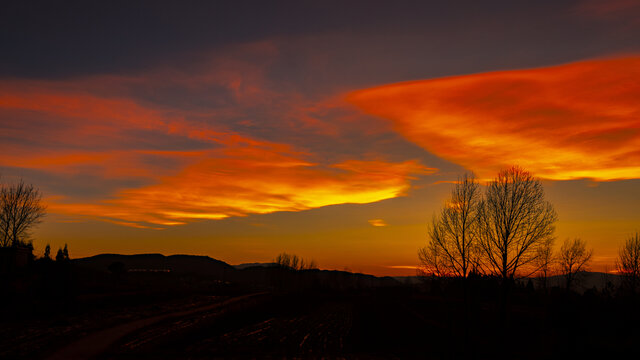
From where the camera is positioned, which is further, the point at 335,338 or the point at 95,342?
the point at 335,338

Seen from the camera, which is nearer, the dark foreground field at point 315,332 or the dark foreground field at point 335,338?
the dark foreground field at point 335,338

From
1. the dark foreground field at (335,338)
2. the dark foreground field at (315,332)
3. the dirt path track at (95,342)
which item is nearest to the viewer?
the dark foreground field at (335,338)

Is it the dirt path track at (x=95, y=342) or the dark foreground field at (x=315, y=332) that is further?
the dirt path track at (x=95, y=342)

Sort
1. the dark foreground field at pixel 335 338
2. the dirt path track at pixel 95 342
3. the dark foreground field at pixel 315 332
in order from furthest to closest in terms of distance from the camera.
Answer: the dirt path track at pixel 95 342 < the dark foreground field at pixel 315 332 < the dark foreground field at pixel 335 338

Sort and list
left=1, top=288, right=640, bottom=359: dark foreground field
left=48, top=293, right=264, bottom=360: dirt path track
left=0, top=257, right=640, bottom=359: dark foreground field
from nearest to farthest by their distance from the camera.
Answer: left=1, top=288, right=640, bottom=359: dark foreground field → left=0, top=257, right=640, bottom=359: dark foreground field → left=48, top=293, right=264, bottom=360: dirt path track

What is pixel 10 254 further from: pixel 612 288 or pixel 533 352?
pixel 612 288

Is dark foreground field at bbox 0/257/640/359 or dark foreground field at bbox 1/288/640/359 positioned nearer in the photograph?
dark foreground field at bbox 1/288/640/359

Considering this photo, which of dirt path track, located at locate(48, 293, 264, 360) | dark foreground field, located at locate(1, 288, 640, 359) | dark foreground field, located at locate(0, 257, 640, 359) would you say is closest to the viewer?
dark foreground field, located at locate(1, 288, 640, 359)

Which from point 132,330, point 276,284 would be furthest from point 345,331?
point 276,284

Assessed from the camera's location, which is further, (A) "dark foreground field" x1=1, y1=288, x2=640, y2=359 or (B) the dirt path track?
(B) the dirt path track

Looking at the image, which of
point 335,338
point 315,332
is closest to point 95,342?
point 335,338

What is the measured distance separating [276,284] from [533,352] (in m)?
153

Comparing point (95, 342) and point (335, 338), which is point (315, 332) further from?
point (95, 342)

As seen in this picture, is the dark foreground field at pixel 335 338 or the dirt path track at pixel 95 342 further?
the dirt path track at pixel 95 342
